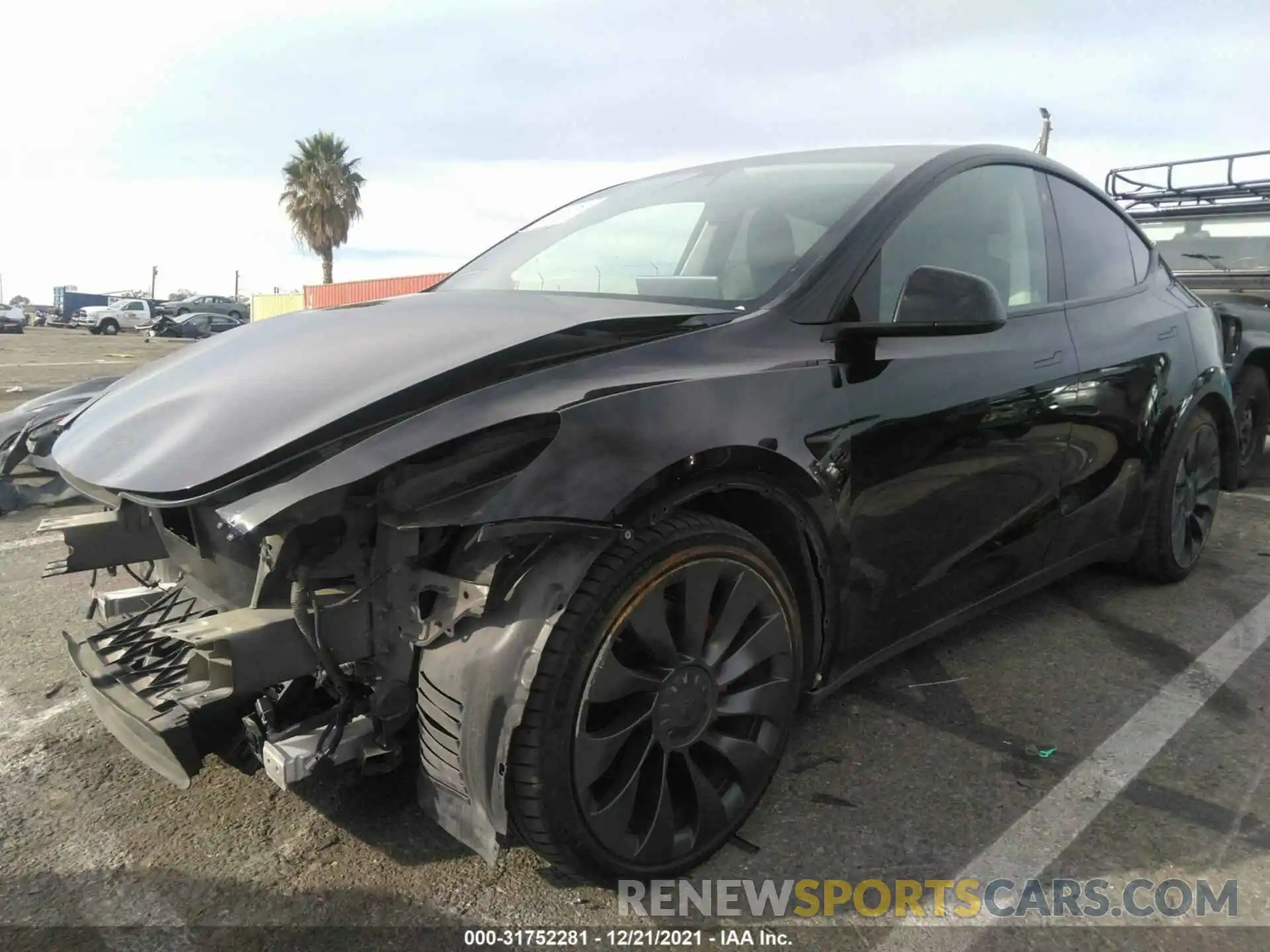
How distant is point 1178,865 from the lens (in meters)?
2.04

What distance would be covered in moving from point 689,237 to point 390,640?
1.65m

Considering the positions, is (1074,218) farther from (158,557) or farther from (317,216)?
(317,216)

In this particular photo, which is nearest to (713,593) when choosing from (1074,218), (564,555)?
(564,555)

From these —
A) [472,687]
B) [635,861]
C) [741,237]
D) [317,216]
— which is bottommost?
[635,861]

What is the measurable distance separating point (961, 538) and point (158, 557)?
2.16 meters

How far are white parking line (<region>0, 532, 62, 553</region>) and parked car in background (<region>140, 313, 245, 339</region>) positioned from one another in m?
37.1

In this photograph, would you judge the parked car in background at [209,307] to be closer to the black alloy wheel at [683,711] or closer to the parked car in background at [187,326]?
the parked car in background at [187,326]

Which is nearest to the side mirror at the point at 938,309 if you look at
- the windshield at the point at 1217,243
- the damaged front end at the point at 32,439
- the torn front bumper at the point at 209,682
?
the torn front bumper at the point at 209,682

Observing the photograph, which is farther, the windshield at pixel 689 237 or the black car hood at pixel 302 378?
the windshield at pixel 689 237

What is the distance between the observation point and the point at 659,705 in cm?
186

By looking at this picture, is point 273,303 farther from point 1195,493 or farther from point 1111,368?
point 1111,368

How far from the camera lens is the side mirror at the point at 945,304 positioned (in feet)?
7.23

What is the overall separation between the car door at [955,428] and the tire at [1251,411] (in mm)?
3828

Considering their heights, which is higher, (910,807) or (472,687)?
(472,687)
